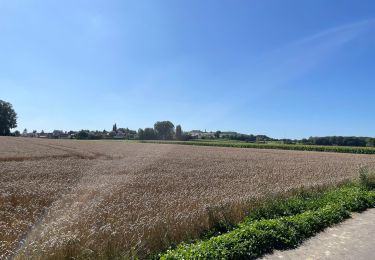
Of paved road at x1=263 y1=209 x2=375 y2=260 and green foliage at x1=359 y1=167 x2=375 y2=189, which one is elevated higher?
green foliage at x1=359 y1=167 x2=375 y2=189

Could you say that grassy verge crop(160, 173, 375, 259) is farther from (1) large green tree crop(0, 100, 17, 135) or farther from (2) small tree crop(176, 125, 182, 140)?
(1) large green tree crop(0, 100, 17, 135)

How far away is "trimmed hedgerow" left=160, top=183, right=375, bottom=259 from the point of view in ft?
23.2

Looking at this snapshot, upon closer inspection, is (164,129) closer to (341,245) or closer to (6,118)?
(6,118)

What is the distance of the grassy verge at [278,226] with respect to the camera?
709 cm

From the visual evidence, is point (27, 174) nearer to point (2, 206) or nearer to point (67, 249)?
point (2, 206)

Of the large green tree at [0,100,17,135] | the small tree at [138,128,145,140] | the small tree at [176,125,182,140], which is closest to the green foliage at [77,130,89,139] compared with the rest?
the small tree at [138,128,145,140]

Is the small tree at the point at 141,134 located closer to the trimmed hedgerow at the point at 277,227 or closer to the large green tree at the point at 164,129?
the large green tree at the point at 164,129

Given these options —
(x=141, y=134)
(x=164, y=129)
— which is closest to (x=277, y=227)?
(x=164, y=129)

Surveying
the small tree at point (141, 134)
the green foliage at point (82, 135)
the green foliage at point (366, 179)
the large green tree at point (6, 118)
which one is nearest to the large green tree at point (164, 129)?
the small tree at point (141, 134)

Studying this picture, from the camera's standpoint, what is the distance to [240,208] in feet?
35.7

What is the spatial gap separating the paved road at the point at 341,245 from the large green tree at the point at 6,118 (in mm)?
152644

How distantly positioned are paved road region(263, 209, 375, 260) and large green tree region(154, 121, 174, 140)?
13521cm

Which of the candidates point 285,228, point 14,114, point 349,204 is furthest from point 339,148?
point 14,114

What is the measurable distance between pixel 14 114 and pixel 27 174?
141524mm
